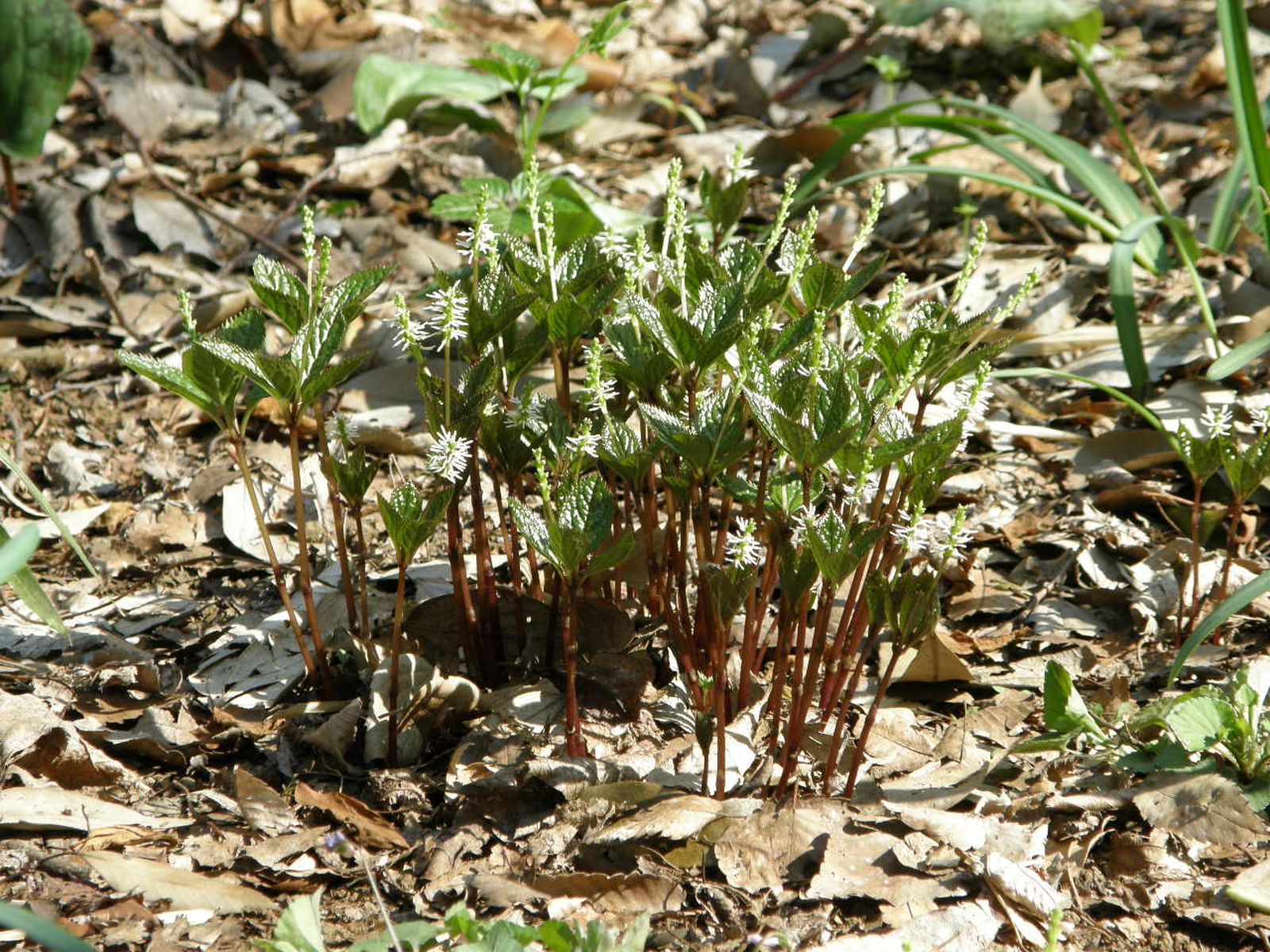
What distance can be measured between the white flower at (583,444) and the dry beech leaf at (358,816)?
0.69m

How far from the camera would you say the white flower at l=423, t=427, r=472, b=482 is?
1.83m

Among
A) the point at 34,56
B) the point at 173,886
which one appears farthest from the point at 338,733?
the point at 34,56

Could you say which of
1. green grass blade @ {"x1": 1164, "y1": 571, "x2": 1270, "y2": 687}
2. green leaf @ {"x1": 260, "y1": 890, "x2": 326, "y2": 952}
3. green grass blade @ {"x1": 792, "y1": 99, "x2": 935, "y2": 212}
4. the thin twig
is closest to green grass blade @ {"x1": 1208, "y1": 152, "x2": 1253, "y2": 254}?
green grass blade @ {"x1": 792, "y1": 99, "x2": 935, "y2": 212}

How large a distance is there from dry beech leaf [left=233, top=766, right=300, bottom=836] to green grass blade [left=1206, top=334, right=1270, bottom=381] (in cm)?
197

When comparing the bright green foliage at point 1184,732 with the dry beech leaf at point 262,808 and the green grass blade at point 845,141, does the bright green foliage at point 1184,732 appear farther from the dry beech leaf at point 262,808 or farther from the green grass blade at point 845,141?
the green grass blade at point 845,141

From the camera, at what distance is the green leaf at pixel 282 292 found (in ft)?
6.38

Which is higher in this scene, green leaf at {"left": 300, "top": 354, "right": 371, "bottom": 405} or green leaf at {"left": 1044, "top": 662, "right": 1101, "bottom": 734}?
green leaf at {"left": 300, "top": 354, "right": 371, "bottom": 405}

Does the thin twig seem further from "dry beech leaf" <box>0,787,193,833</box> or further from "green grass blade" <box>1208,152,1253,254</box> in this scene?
"green grass blade" <box>1208,152,1253,254</box>

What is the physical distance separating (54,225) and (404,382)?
1473 millimetres

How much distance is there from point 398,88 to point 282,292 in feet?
8.41

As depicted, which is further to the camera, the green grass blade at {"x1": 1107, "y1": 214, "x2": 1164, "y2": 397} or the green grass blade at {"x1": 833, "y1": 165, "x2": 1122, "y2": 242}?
the green grass blade at {"x1": 833, "y1": 165, "x2": 1122, "y2": 242}

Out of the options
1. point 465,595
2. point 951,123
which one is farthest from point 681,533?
point 951,123

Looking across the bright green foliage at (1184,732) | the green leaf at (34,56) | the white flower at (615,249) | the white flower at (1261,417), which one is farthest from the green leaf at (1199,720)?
the green leaf at (34,56)

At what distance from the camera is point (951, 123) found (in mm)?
3639
